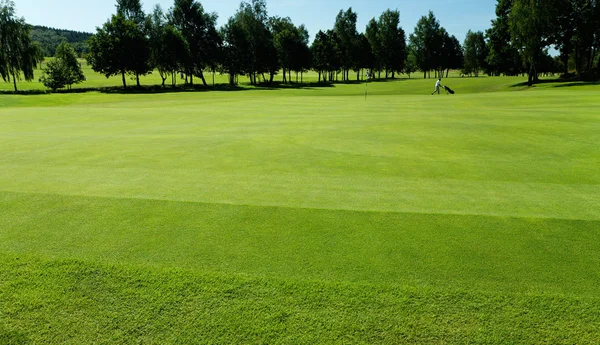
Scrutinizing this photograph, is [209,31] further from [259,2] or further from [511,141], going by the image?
[511,141]

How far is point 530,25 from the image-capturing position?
2277 inches

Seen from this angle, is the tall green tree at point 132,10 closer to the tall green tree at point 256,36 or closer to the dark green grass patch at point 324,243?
the tall green tree at point 256,36

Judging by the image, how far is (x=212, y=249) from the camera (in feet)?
16.8

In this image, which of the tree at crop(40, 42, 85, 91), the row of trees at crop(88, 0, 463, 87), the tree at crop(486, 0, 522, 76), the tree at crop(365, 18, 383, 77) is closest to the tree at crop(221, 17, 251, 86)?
the row of trees at crop(88, 0, 463, 87)

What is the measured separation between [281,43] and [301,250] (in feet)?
309

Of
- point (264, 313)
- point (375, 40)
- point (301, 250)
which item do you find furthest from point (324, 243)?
point (375, 40)

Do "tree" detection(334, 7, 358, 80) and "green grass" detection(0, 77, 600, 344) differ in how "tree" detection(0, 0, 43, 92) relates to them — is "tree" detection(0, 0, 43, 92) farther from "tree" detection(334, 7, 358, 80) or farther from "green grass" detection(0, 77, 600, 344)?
"green grass" detection(0, 77, 600, 344)

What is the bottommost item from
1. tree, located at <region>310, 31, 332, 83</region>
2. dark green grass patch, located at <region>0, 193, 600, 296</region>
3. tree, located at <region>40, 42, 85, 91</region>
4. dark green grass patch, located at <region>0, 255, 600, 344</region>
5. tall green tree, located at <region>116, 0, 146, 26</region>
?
dark green grass patch, located at <region>0, 255, 600, 344</region>

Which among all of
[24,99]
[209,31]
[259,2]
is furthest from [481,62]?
[24,99]

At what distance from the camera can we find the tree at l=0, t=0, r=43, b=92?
68.8 m

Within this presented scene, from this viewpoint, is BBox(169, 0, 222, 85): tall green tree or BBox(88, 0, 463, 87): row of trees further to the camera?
BBox(169, 0, 222, 85): tall green tree

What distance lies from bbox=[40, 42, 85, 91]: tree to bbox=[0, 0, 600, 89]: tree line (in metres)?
0.22

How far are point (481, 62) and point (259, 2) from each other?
2955 inches

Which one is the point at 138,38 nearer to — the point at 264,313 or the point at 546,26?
the point at 546,26
